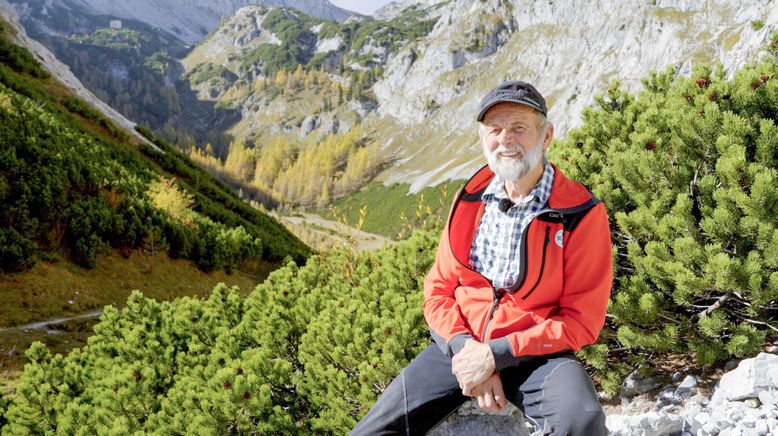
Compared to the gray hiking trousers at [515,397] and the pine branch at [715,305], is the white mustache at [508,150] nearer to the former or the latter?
the gray hiking trousers at [515,397]

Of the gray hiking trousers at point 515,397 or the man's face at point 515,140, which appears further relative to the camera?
the man's face at point 515,140

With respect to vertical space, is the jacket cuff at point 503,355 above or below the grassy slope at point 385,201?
above

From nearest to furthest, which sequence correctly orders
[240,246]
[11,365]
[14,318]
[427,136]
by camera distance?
1. [11,365]
2. [14,318]
3. [240,246]
4. [427,136]

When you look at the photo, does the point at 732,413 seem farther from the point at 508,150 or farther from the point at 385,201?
the point at 385,201

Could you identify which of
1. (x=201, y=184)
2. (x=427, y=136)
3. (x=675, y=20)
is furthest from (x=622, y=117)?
(x=427, y=136)

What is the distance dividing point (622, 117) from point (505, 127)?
287 cm

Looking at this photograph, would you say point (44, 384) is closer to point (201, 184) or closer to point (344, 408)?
point (344, 408)

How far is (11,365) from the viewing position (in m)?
8.50

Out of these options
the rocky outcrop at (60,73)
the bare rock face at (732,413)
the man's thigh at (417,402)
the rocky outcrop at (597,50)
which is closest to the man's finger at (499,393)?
Result: the man's thigh at (417,402)

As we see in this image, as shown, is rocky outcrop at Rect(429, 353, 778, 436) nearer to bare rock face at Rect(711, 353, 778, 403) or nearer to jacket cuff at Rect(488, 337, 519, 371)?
bare rock face at Rect(711, 353, 778, 403)

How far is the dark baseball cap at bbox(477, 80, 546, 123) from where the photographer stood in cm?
333

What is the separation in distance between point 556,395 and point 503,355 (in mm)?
396

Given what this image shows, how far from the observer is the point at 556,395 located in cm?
294

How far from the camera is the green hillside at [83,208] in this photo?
1214cm
